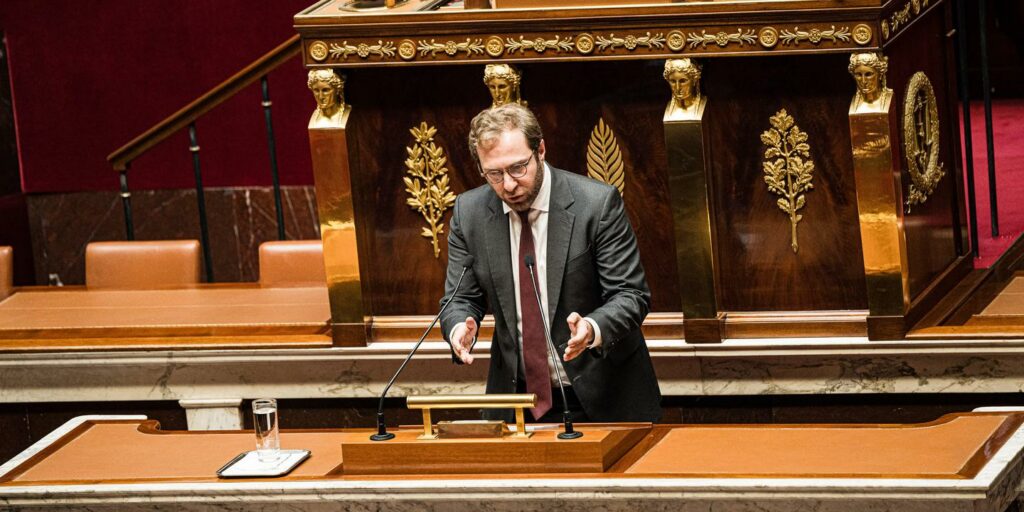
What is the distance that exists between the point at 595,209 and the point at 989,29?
15.1 feet

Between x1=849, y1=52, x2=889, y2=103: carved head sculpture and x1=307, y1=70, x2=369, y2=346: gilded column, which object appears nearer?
x1=849, y1=52, x2=889, y2=103: carved head sculpture

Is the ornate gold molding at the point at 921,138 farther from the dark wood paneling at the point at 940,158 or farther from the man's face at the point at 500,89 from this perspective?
the man's face at the point at 500,89

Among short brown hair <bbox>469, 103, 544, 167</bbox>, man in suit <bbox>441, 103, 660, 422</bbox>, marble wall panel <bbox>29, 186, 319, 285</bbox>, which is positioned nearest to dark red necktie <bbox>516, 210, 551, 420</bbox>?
man in suit <bbox>441, 103, 660, 422</bbox>

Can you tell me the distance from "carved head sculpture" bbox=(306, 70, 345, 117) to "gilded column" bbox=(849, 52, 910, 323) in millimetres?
1472

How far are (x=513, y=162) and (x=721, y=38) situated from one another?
105 centimetres

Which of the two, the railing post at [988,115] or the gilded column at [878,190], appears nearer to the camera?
the gilded column at [878,190]

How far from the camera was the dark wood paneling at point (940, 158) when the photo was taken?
4.61 m

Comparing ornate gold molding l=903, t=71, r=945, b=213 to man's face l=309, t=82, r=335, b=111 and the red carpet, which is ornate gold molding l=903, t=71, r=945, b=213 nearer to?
the red carpet

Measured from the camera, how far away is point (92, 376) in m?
5.29

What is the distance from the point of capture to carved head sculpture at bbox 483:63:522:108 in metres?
4.73

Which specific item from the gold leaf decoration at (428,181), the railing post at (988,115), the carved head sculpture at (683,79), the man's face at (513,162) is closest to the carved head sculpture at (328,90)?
the gold leaf decoration at (428,181)

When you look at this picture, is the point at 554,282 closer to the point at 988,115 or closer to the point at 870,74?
the point at 870,74

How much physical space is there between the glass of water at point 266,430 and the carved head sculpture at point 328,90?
1421mm

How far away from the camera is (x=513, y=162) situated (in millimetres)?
3732
